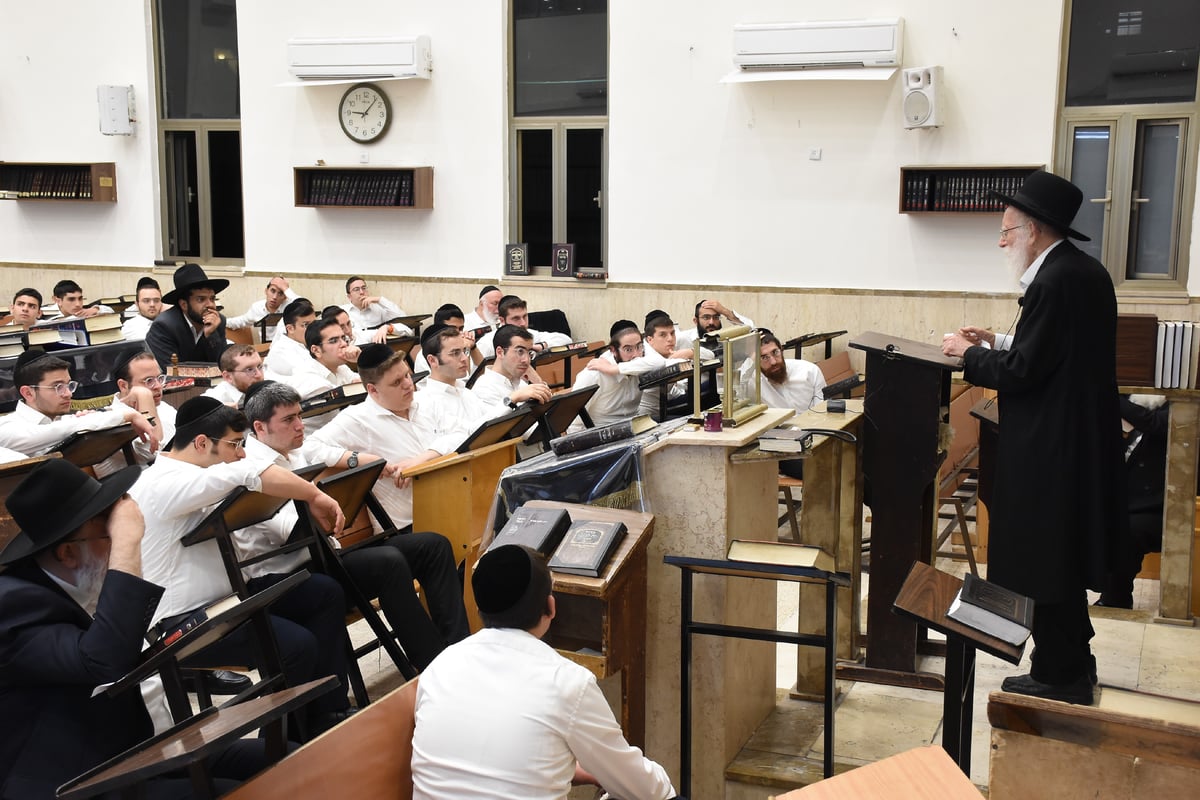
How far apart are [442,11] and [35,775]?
922 centimetres

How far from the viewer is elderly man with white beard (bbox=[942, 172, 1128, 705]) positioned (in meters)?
3.47

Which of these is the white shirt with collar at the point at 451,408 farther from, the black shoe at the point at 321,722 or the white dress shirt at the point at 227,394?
the black shoe at the point at 321,722

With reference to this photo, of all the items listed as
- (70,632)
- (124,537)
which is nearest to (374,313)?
(124,537)

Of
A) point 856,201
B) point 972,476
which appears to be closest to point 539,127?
point 856,201

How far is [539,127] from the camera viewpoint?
35.2 ft

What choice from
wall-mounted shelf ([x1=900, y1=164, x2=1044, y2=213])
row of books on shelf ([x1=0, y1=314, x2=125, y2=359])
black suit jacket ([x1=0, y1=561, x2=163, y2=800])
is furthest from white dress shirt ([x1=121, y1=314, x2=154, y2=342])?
black suit jacket ([x1=0, y1=561, x2=163, y2=800])

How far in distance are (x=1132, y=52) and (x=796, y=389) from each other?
14.1 ft

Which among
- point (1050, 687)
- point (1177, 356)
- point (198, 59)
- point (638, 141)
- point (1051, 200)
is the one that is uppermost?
point (198, 59)

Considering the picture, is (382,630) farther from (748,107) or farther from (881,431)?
(748,107)

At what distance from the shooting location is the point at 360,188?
10969 millimetres

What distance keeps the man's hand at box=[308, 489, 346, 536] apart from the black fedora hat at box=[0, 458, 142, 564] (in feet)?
3.67

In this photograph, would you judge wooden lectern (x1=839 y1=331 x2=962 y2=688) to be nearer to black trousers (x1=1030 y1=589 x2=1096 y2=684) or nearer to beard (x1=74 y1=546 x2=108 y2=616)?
black trousers (x1=1030 y1=589 x2=1096 y2=684)

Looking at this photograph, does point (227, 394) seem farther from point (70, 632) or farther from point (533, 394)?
point (70, 632)

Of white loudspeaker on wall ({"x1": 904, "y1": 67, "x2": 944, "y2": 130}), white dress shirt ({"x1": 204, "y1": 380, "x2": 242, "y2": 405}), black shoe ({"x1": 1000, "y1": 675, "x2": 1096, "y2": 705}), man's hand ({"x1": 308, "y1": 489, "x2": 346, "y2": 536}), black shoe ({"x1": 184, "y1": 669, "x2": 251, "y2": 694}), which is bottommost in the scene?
black shoe ({"x1": 184, "y1": 669, "x2": 251, "y2": 694})
